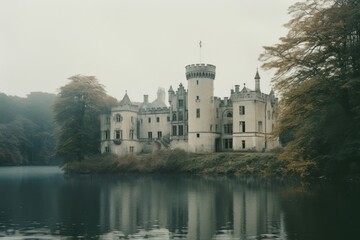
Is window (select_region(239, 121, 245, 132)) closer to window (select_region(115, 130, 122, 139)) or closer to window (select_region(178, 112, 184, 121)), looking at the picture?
window (select_region(178, 112, 184, 121))

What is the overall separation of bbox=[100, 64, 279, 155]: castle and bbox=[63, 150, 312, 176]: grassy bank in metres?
4.82

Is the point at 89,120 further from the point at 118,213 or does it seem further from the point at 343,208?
the point at 343,208

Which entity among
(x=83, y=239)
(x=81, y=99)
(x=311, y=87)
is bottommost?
(x=83, y=239)

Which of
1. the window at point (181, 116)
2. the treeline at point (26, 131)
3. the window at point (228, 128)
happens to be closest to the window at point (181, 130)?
the window at point (181, 116)

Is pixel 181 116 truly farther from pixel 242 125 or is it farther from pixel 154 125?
pixel 242 125

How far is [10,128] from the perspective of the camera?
98.1m

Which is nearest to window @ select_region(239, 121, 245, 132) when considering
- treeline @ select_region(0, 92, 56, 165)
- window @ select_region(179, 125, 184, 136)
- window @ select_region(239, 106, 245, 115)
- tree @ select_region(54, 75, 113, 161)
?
window @ select_region(239, 106, 245, 115)

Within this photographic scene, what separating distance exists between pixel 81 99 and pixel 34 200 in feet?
121

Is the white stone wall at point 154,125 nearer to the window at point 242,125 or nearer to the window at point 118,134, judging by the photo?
the window at point 118,134

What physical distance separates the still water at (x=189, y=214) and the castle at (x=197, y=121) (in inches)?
1123

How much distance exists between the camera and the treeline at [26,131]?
9475 cm

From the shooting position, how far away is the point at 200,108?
199 ft

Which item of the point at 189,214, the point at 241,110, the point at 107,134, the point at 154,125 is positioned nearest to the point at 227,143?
the point at 241,110

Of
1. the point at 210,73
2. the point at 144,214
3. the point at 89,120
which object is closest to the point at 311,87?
the point at 144,214
